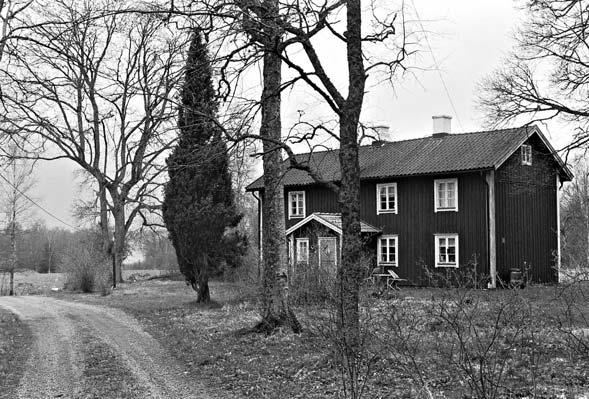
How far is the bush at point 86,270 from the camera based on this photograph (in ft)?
105

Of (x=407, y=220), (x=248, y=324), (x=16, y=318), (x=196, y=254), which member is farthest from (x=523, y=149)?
(x=16, y=318)

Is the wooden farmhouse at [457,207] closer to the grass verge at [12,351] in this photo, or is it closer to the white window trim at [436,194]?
the white window trim at [436,194]

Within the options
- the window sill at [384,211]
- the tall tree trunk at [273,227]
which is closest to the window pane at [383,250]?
the window sill at [384,211]

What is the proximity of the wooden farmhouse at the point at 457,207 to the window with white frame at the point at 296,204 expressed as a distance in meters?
1.43

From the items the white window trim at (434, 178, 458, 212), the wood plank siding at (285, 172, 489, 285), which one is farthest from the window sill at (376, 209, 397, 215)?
the white window trim at (434, 178, 458, 212)

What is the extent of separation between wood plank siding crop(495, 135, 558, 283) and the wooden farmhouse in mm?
43

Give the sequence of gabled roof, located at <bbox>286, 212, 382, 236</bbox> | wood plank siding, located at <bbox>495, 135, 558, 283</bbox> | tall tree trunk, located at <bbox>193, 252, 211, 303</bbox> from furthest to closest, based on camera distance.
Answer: gabled roof, located at <bbox>286, 212, 382, 236</bbox>
wood plank siding, located at <bbox>495, 135, 558, 283</bbox>
tall tree trunk, located at <bbox>193, 252, 211, 303</bbox>

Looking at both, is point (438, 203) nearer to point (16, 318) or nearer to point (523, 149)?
point (523, 149)

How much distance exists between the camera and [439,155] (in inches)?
1176

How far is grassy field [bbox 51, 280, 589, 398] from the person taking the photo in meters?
6.92

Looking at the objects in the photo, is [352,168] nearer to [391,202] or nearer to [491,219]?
[491,219]

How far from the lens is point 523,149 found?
29453 millimetres

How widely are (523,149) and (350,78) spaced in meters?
21.7

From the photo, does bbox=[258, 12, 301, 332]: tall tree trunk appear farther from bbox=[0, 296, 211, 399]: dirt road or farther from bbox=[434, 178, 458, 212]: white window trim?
bbox=[434, 178, 458, 212]: white window trim
